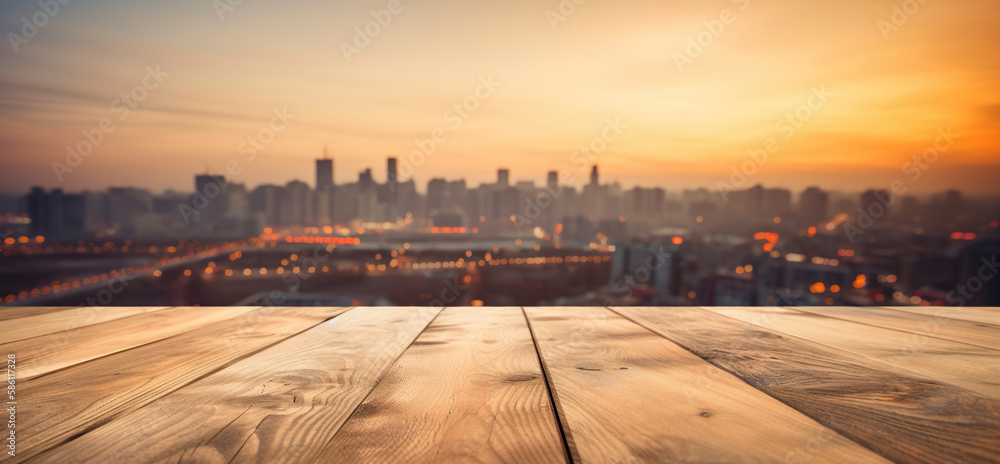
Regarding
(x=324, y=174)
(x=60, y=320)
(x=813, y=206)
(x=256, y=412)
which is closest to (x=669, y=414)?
(x=256, y=412)

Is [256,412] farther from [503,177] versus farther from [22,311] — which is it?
[503,177]

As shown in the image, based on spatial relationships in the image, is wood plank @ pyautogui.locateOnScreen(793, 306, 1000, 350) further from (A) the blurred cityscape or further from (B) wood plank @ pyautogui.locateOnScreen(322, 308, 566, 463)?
(A) the blurred cityscape

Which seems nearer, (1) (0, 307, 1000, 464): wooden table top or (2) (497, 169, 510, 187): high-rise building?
(1) (0, 307, 1000, 464): wooden table top

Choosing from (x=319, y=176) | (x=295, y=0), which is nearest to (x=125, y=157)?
(x=319, y=176)

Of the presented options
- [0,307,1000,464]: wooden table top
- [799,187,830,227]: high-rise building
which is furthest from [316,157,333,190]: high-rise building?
[799,187,830,227]: high-rise building

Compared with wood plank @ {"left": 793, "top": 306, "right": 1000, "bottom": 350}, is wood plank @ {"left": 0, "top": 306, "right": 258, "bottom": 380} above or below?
above

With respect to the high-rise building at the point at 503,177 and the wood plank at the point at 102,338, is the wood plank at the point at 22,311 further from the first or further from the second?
the high-rise building at the point at 503,177

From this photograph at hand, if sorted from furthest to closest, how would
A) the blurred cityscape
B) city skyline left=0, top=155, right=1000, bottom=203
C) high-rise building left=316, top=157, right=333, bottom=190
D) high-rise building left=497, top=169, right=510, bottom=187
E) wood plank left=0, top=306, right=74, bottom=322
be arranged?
high-rise building left=497, top=169, right=510, bottom=187, high-rise building left=316, top=157, right=333, bottom=190, city skyline left=0, top=155, right=1000, bottom=203, the blurred cityscape, wood plank left=0, top=306, right=74, bottom=322
